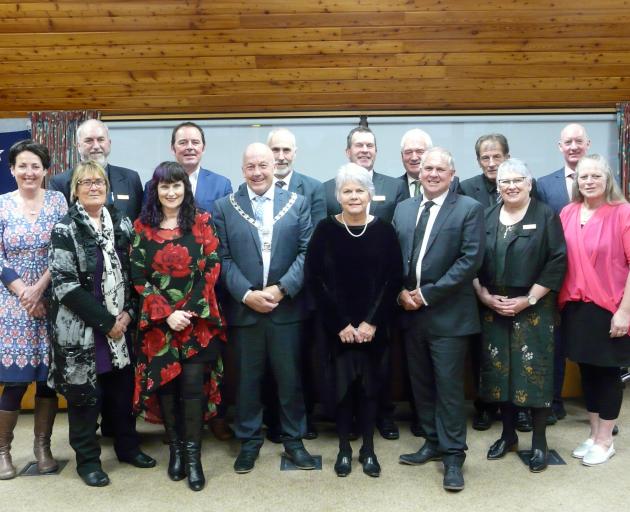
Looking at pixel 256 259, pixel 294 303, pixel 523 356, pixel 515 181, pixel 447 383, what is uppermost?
pixel 515 181

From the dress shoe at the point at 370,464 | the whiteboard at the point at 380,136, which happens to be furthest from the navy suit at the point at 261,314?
the whiteboard at the point at 380,136

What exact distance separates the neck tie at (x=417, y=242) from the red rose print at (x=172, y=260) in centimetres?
107

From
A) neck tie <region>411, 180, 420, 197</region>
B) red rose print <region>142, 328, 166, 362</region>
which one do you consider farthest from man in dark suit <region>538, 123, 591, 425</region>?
red rose print <region>142, 328, 166, 362</region>

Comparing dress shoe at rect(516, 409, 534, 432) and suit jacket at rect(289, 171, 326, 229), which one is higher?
suit jacket at rect(289, 171, 326, 229)

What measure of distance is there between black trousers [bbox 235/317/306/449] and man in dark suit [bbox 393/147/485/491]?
24.0 inches

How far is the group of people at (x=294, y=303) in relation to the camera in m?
2.76

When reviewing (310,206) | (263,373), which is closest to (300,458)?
(263,373)

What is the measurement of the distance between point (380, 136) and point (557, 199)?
2666mm

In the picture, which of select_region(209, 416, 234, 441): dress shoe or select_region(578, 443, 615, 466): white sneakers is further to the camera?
select_region(209, 416, 234, 441): dress shoe

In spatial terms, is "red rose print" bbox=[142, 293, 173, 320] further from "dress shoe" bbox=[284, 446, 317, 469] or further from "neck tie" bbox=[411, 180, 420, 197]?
"neck tie" bbox=[411, 180, 420, 197]

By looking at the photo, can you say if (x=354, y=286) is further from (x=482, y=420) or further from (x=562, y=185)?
(x=562, y=185)

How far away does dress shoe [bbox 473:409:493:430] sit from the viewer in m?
3.47

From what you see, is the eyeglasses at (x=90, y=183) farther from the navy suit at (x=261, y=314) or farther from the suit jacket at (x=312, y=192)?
the suit jacket at (x=312, y=192)

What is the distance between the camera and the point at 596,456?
3008 mm
